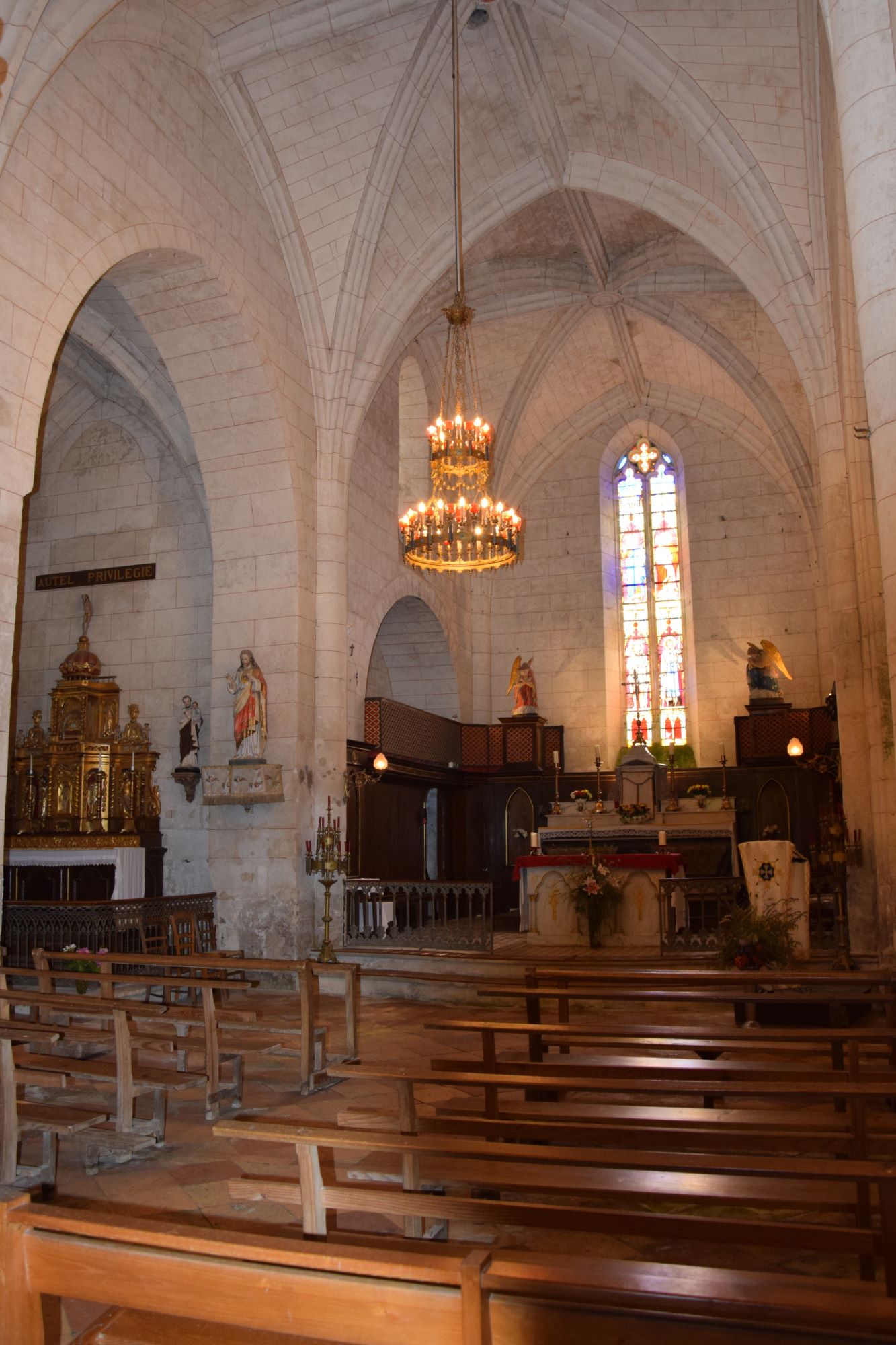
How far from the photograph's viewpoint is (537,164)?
45.9 ft

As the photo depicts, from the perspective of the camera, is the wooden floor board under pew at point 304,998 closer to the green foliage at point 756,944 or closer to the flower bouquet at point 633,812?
the green foliage at point 756,944

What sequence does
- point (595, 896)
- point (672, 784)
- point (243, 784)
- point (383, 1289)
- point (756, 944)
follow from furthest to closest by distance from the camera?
1. point (672, 784)
2. point (243, 784)
3. point (595, 896)
4. point (756, 944)
5. point (383, 1289)

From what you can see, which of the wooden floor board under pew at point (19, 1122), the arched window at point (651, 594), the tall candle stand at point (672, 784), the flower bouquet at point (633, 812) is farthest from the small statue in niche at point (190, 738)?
the wooden floor board under pew at point (19, 1122)

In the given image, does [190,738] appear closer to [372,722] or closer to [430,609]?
[372,722]

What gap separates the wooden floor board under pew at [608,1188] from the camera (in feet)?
9.48

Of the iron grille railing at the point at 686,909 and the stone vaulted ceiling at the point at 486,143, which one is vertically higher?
the stone vaulted ceiling at the point at 486,143

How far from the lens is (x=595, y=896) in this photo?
39.3 feet

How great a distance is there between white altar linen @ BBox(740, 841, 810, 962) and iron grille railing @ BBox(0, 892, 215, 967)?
5737 mm

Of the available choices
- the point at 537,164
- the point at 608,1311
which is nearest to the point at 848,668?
the point at 537,164

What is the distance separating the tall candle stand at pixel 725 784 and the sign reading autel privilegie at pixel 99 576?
9285 mm

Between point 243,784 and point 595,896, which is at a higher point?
point 243,784

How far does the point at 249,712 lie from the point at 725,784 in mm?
8909

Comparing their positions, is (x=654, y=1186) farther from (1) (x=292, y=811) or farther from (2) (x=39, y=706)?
(2) (x=39, y=706)

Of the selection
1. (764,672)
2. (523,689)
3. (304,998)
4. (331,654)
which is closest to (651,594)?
(764,672)
